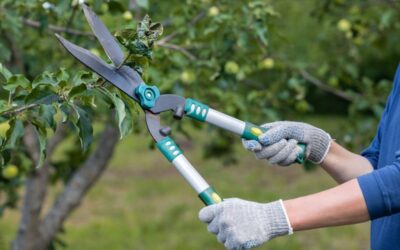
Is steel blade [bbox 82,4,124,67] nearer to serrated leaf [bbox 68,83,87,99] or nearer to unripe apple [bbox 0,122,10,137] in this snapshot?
serrated leaf [bbox 68,83,87,99]

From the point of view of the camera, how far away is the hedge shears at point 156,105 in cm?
180

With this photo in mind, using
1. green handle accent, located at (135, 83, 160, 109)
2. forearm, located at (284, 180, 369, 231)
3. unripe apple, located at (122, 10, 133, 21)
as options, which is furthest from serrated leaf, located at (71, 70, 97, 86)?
unripe apple, located at (122, 10, 133, 21)

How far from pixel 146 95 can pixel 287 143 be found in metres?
0.41

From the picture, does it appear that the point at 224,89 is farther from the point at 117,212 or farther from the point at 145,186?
the point at 145,186

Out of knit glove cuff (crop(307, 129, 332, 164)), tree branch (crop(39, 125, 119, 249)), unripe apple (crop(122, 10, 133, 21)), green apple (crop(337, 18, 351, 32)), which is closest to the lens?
knit glove cuff (crop(307, 129, 332, 164))

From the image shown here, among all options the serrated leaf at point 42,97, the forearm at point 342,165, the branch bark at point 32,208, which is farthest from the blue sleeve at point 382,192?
the branch bark at point 32,208

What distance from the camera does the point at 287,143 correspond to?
6.71 ft

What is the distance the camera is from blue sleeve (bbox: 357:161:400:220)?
166 centimetres

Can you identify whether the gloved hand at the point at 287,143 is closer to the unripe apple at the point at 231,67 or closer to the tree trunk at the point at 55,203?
the unripe apple at the point at 231,67

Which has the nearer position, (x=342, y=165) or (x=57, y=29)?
(x=342, y=165)

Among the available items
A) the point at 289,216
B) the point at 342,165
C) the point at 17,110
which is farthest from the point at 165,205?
the point at 289,216

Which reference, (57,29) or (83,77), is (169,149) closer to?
(83,77)

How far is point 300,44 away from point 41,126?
463 cm

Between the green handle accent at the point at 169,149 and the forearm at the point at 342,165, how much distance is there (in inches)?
22.0
